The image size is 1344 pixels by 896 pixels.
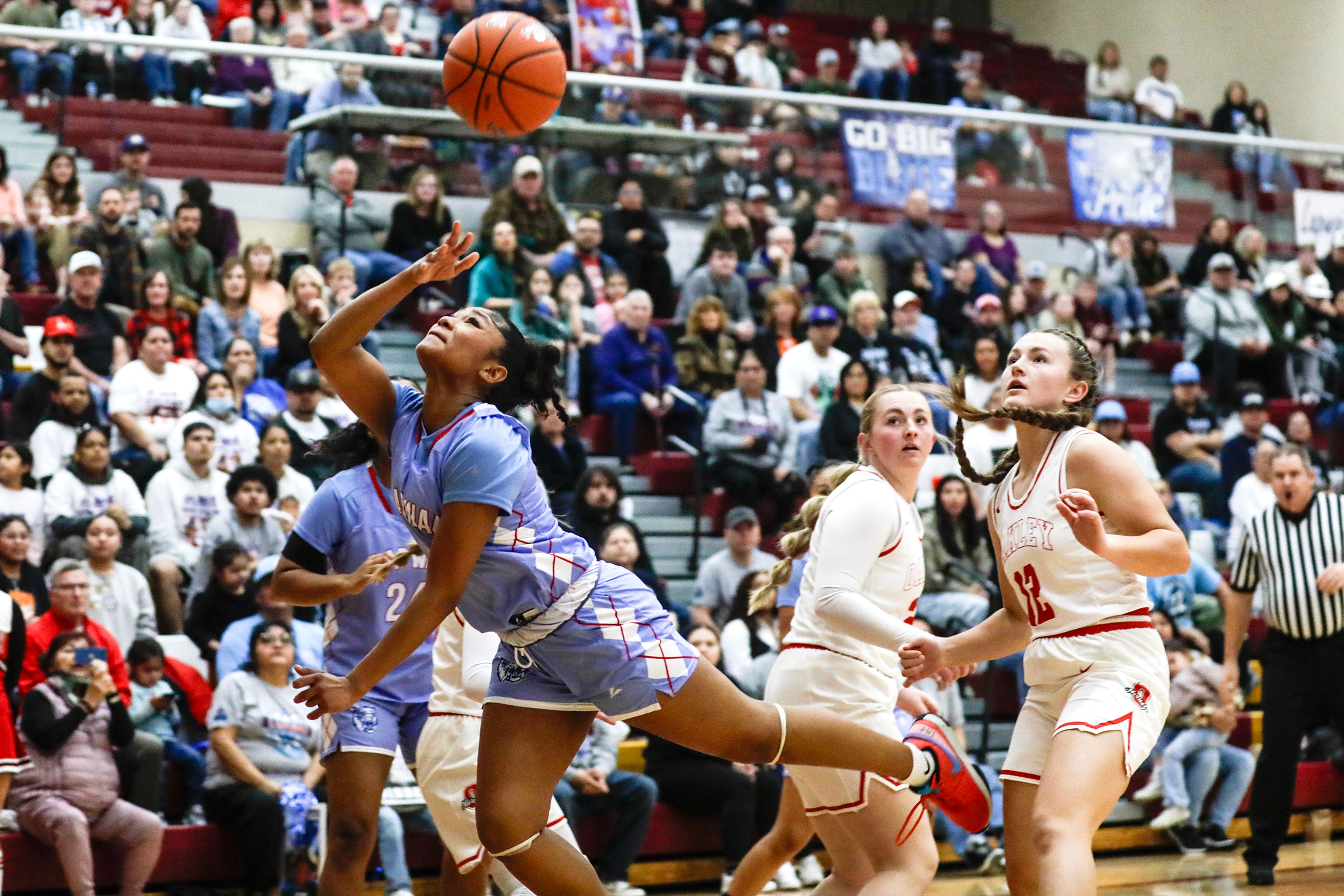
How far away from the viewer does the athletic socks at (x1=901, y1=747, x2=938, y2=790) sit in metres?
5.04

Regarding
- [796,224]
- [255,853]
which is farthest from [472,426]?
[796,224]

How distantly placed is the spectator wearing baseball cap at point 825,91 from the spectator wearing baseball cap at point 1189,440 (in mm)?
3629

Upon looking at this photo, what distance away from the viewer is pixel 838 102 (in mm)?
13930

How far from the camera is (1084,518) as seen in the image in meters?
4.48

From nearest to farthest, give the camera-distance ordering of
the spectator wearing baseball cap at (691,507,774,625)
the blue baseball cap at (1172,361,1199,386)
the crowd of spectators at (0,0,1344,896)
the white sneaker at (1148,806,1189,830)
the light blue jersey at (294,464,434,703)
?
the light blue jersey at (294,464,434,703), the crowd of spectators at (0,0,1344,896), the white sneaker at (1148,806,1189,830), the spectator wearing baseball cap at (691,507,774,625), the blue baseball cap at (1172,361,1199,386)

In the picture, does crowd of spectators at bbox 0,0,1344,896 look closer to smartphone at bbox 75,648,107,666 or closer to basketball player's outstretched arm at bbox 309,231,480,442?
smartphone at bbox 75,648,107,666

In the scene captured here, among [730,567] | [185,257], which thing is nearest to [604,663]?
[730,567]

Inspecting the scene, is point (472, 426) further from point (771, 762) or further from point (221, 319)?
point (221, 319)

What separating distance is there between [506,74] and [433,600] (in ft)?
9.64

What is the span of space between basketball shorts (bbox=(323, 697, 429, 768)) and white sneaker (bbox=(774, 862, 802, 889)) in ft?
11.5

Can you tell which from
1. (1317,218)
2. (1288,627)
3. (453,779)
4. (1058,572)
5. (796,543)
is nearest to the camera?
(1058,572)

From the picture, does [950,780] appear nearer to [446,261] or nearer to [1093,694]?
[1093,694]

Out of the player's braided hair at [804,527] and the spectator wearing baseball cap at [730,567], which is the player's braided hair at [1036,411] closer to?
the player's braided hair at [804,527]

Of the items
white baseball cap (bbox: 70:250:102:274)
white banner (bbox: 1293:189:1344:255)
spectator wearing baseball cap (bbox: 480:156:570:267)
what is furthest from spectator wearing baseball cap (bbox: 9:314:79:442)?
white banner (bbox: 1293:189:1344:255)
